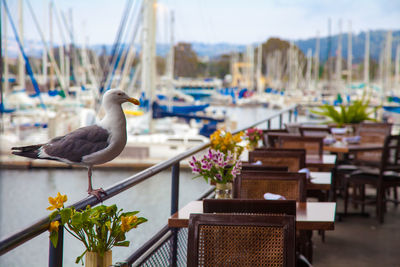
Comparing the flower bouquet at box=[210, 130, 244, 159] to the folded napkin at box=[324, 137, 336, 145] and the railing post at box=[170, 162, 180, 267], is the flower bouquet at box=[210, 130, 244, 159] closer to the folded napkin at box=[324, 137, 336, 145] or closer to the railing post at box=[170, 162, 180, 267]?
the railing post at box=[170, 162, 180, 267]

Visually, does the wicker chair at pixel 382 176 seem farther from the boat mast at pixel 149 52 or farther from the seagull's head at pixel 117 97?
Result: the boat mast at pixel 149 52

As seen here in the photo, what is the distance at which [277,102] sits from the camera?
1754 inches

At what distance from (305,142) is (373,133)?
1888 mm

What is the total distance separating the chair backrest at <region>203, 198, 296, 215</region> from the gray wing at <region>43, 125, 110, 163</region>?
59 cm

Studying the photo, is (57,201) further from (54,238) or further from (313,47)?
(313,47)

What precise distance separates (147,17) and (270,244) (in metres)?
20.2

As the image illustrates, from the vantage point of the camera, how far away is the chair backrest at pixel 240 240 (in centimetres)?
192

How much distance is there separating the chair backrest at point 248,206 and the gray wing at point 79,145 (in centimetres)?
59

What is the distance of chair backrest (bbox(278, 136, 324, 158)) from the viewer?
5508 mm

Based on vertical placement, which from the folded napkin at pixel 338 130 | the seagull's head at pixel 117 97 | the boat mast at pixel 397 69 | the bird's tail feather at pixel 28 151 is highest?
the boat mast at pixel 397 69

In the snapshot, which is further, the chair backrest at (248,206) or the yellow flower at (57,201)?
the chair backrest at (248,206)

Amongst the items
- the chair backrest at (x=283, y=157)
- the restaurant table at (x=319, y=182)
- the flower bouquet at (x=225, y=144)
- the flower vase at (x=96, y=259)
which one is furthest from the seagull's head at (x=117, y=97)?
the chair backrest at (x=283, y=157)

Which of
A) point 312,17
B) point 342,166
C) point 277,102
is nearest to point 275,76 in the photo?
point 277,102

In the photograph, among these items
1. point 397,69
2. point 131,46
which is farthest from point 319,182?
point 397,69
